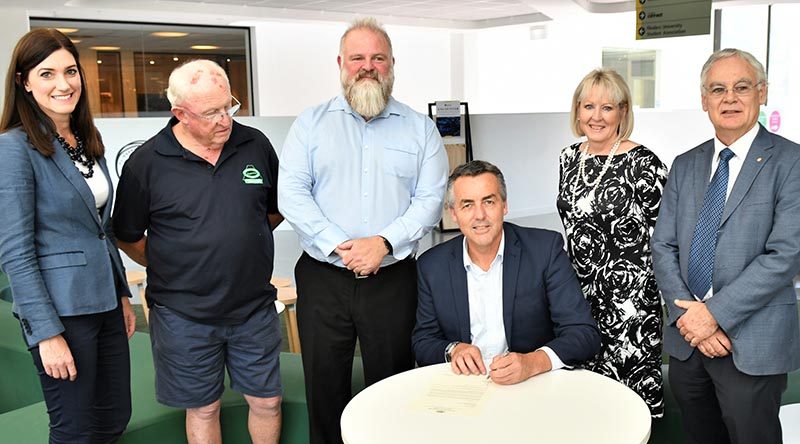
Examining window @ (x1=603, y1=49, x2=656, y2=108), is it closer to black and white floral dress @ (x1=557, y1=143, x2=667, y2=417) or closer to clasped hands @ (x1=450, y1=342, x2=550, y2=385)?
black and white floral dress @ (x1=557, y1=143, x2=667, y2=417)

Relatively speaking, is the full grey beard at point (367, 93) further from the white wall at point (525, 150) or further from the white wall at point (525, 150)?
the white wall at point (525, 150)

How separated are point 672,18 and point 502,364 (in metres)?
6.70

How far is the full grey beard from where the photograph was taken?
9.16 feet

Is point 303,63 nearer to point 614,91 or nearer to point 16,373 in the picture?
point 16,373

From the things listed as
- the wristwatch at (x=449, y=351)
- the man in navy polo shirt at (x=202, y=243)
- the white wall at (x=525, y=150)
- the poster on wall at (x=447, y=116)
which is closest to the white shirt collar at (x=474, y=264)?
the wristwatch at (x=449, y=351)

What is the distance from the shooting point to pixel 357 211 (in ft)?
9.28

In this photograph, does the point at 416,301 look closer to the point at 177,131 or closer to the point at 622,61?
the point at 177,131

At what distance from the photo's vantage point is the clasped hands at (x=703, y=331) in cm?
236

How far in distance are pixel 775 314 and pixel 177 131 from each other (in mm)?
1988

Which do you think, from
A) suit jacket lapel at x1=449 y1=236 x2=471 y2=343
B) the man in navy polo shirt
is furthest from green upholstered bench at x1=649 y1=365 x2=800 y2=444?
the man in navy polo shirt

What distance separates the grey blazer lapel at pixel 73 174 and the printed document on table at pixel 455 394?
1101mm

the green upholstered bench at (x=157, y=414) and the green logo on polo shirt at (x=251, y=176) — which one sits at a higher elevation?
the green logo on polo shirt at (x=251, y=176)

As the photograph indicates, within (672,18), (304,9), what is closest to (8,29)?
(304,9)

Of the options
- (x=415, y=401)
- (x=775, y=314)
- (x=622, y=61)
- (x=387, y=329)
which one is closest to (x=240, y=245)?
(x=387, y=329)
